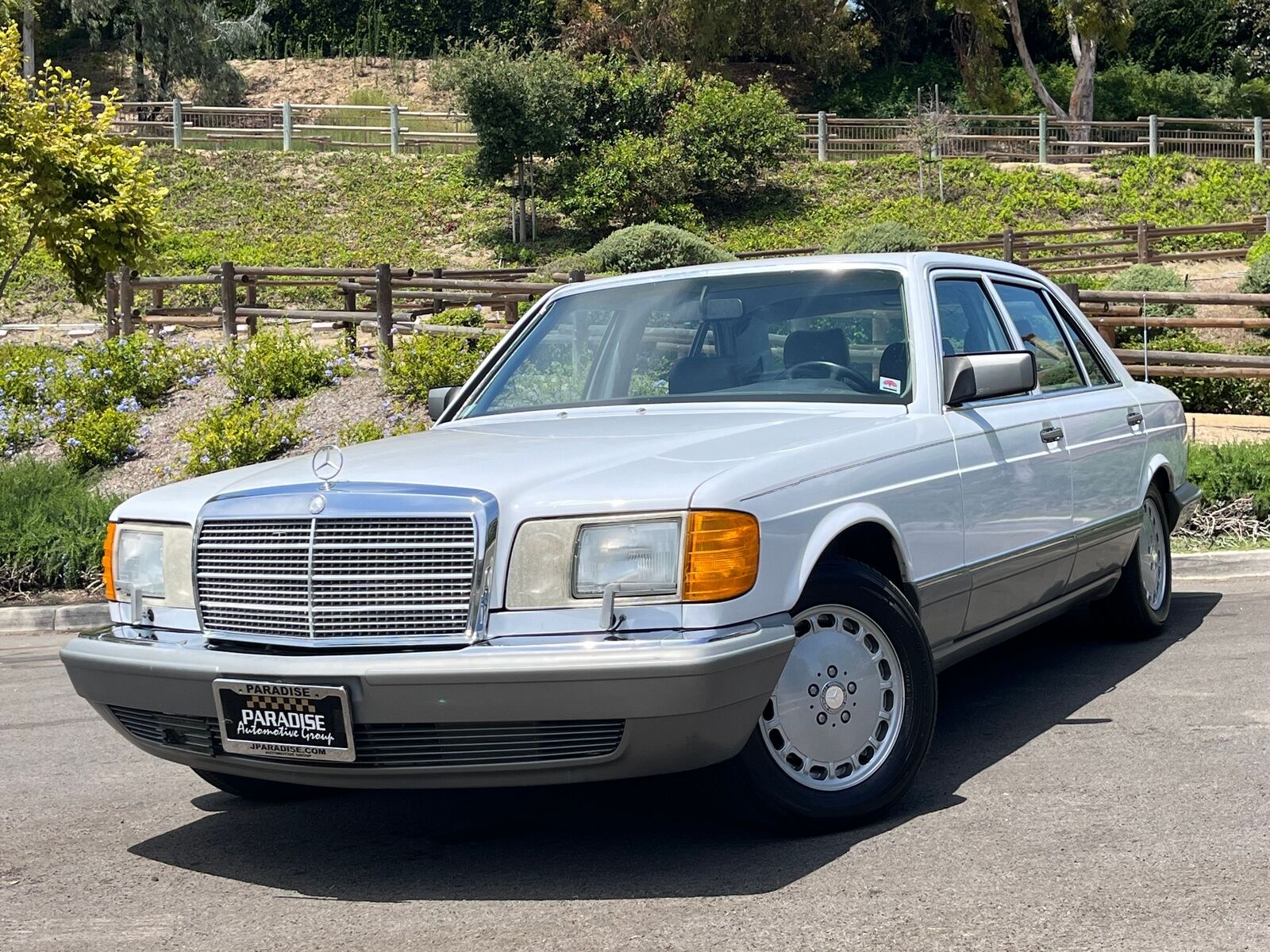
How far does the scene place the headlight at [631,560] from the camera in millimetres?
4055

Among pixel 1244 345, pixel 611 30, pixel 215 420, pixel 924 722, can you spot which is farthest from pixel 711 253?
pixel 611 30

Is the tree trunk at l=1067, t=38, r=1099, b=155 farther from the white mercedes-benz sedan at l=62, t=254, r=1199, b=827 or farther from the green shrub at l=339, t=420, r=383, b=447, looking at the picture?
the white mercedes-benz sedan at l=62, t=254, r=1199, b=827

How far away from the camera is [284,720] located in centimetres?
418

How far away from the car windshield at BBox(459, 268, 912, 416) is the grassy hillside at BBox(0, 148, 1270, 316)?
3156 centimetres

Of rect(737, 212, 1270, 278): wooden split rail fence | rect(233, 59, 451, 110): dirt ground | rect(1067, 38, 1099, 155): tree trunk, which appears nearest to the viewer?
rect(737, 212, 1270, 278): wooden split rail fence

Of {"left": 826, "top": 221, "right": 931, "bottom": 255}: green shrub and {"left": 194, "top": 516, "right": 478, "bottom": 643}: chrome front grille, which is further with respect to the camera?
{"left": 826, "top": 221, "right": 931, "bottom": 255}: green shrub

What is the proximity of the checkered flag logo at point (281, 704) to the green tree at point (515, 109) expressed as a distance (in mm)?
36402

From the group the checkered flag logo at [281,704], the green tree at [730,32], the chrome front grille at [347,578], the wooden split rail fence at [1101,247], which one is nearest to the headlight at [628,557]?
the chrome front grille at [347,578]

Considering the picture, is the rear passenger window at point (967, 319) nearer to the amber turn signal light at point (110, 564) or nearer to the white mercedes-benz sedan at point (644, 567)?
the white mercedes-benz sedan at point (644, 567)

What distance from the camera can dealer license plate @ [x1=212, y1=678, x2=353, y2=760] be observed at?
13.4 feet

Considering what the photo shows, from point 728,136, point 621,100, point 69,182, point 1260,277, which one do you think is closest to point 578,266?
point 69,182

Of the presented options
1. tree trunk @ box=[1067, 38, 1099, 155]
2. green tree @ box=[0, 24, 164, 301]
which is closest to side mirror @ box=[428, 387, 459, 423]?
green tree @ box=[0, 24, 164, 301]

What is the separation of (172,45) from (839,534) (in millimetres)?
58656

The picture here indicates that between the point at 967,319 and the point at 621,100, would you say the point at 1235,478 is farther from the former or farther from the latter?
the point at 621,100
